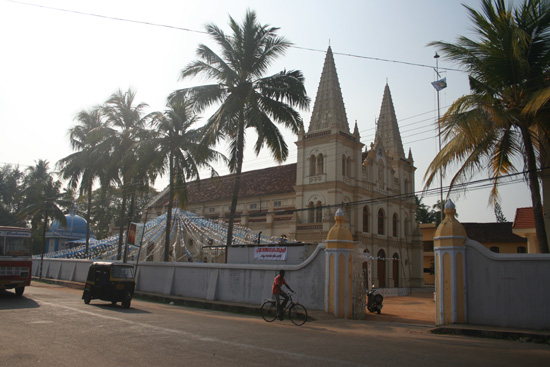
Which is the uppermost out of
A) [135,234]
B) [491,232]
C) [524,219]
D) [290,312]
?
[491,232]

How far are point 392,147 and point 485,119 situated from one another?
35.0m

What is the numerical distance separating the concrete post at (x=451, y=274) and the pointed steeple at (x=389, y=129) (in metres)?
34.5

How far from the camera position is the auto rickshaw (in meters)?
17.1

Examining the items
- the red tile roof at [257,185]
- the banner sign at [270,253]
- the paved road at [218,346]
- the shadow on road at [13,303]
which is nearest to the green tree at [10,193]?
the red tile roof at [257,185]

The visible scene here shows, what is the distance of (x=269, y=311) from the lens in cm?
1429

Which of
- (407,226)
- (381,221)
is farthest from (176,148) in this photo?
(407,226)

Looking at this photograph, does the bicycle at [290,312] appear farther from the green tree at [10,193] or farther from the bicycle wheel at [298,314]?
the green tree at [10,193]

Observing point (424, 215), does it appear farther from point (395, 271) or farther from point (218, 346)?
point (218, 346)

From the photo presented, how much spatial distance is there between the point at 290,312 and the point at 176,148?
15.0m

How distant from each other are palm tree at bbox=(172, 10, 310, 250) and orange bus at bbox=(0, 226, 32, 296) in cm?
882

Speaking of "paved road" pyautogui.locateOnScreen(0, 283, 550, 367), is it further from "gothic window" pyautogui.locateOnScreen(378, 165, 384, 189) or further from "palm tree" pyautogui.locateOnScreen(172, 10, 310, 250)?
"gothic window" pyautogui.locateOnScreen(378, 165, 384, 189)

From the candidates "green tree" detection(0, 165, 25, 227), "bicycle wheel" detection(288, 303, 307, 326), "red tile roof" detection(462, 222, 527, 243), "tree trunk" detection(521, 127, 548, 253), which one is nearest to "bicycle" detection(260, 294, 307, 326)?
"bicycle wheel" detection(288, 303, 307, 326)

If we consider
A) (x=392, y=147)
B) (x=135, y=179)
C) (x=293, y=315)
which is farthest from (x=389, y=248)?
(x=293, y=315)

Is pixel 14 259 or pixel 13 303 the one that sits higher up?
pixel 14 259
